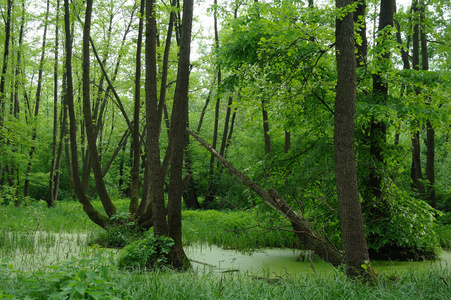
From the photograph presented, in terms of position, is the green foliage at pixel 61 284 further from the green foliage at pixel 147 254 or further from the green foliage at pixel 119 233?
the green foliage at pixel 119 233

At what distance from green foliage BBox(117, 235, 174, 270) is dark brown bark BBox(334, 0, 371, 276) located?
2.89m

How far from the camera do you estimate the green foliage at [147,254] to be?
20.3 ft

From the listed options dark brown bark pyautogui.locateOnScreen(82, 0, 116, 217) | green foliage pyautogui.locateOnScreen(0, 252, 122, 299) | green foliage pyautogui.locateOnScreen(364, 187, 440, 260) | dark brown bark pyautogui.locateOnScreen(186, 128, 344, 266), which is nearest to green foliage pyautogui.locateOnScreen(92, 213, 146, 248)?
dark brown bark pyautogui.locateOnScreen(82, 0, 116, 217)

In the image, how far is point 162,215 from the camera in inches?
270

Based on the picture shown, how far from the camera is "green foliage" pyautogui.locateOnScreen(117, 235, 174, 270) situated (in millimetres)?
6195

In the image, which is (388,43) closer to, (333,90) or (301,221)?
(333,90)

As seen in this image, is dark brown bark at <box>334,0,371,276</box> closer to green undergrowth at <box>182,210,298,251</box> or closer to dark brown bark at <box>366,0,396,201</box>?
dark brown bark at <box>366,0,396,201</box>

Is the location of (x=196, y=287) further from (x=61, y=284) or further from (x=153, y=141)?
(x=153, y=141)

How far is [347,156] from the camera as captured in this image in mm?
5023

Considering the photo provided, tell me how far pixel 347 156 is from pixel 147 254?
3.57 m

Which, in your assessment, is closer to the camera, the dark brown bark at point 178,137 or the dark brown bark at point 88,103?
the dark brown bark at point 178,137

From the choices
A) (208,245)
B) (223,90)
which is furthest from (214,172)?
(223,90)

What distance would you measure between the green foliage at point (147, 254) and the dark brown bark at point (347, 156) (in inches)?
114

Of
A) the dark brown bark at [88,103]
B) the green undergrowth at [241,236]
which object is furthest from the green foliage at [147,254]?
the dark brown bark at [88,103]
